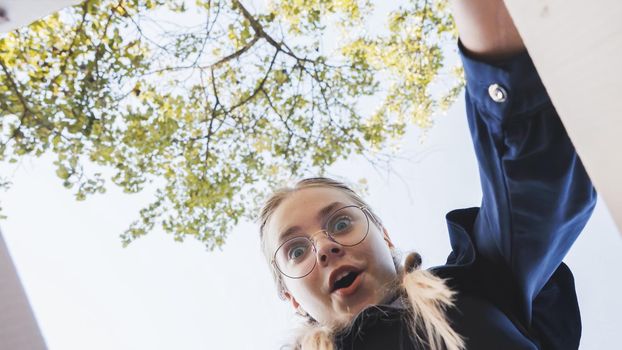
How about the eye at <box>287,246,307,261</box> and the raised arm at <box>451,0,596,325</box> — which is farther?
the eye at <box>287,246,307,261</box>

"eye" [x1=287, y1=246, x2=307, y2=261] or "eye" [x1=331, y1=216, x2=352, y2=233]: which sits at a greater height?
"eye" [x1=331, y1=216, x2=352, y2=233]

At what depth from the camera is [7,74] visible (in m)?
3.31

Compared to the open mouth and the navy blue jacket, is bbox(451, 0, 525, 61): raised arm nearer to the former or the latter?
the navy blue jacket

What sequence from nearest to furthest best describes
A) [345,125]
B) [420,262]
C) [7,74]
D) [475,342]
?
[475,342] → [420,262] → [7,74] → [345,125]

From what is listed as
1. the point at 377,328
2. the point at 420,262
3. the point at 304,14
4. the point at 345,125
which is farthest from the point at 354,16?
the point at 377,328

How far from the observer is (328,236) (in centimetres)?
157

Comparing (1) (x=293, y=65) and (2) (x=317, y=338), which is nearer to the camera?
(2) (x=317, y=338)

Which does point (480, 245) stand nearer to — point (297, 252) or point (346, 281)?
point (346, 281)

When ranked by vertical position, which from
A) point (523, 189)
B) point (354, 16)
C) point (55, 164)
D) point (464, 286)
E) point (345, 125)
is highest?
point (354, 16)

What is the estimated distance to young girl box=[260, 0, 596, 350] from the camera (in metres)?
0.84

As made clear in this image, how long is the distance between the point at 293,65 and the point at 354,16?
0.85 m

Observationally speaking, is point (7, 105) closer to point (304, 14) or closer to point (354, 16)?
point (304, 14)

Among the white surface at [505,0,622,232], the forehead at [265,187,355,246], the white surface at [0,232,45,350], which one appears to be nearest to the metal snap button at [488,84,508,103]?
the white surface at [505,0,622,232]

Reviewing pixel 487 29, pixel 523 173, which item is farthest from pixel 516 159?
pixel 487 29
